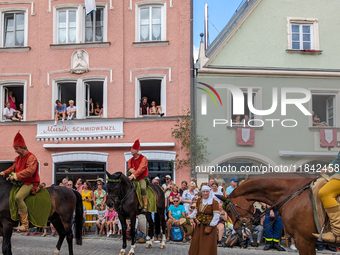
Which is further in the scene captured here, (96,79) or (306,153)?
(96,79)

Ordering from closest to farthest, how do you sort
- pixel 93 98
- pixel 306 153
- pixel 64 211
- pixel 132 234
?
pixel 64 211 < pixel 132 234 < pixel 306 153 < pixel 93 98

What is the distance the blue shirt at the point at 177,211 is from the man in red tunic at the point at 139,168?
2161 mm

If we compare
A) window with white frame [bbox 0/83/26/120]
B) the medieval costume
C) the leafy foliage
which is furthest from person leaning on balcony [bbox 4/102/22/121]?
the medieval costume

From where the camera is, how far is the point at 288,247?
11.1 meters

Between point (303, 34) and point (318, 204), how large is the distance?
1310 cm

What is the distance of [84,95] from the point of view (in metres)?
17.2

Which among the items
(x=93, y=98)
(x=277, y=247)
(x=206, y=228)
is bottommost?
(x=277, y=247)

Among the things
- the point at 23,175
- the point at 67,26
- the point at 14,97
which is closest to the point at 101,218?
the point at 23,175

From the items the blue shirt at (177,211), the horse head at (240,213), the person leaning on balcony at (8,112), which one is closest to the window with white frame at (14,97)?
the person leaning on balcony at (8,112)

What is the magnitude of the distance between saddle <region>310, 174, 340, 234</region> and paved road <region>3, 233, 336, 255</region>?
4.25 metres

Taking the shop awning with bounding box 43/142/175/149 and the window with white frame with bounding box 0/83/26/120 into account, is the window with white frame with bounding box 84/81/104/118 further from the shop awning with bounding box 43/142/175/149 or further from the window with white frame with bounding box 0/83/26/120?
the window with white frame with bounding box 0/83/26/120

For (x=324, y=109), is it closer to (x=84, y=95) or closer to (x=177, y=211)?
(x=177, y=211)

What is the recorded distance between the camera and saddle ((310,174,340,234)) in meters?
6.03

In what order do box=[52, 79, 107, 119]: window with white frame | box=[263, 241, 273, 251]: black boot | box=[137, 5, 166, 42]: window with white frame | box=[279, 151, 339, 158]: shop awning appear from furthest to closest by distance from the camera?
1. box=[137, 5, 166, 42]: window with white frame
2. box=[52, 79, 107, 119]: window with white frame
3. box=[279, 151, 339, 158]: shop awning
4. box=[263, 241, 273, 251]: black boot
